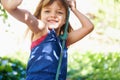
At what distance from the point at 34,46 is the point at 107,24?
823cm

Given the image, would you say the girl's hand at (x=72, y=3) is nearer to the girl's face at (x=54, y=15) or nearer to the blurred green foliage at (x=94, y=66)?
the girl's face at (x=54, y=15)

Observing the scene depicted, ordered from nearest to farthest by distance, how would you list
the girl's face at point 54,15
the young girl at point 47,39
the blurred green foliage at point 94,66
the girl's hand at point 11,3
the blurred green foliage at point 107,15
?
the girl's hand at point 11,3
the young girl at point 47,39
the girl's face at point 54,15
the blurred green foliage at point 94,66
the blurred green foliage at point 107,15

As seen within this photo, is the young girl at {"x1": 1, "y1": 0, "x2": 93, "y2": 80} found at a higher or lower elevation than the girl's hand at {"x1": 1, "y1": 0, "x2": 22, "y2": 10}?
lower

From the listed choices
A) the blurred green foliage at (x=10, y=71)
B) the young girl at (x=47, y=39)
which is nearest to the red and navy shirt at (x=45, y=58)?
the young girl at (x=47, y=39)

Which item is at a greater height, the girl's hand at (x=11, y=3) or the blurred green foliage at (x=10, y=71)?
the girl's hand at (x=11, y=3)

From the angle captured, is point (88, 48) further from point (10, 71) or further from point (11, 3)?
point (11, 3)

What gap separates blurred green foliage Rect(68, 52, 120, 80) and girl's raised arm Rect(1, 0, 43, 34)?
4.59m

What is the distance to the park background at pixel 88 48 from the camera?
725 centimetres

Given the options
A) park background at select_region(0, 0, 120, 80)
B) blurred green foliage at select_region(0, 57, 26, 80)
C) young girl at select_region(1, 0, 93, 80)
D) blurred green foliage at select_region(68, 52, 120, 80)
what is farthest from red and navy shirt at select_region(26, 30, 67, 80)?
blurred green foliage at select_region(68, 52, 120, 80)

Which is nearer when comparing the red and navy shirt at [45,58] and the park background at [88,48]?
the red and navy shirt at [45,58]

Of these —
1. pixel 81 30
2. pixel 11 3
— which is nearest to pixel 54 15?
pixel 81 30

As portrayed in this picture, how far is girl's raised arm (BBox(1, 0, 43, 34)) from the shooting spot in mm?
2594

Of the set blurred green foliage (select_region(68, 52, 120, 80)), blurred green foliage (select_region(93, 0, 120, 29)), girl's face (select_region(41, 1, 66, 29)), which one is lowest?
blurred green foliage (select_region(68, 52, 120, 80))

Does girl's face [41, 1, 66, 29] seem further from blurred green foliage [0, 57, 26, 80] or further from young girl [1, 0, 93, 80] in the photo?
blurred green foliage [0, 57, 26, 80]
